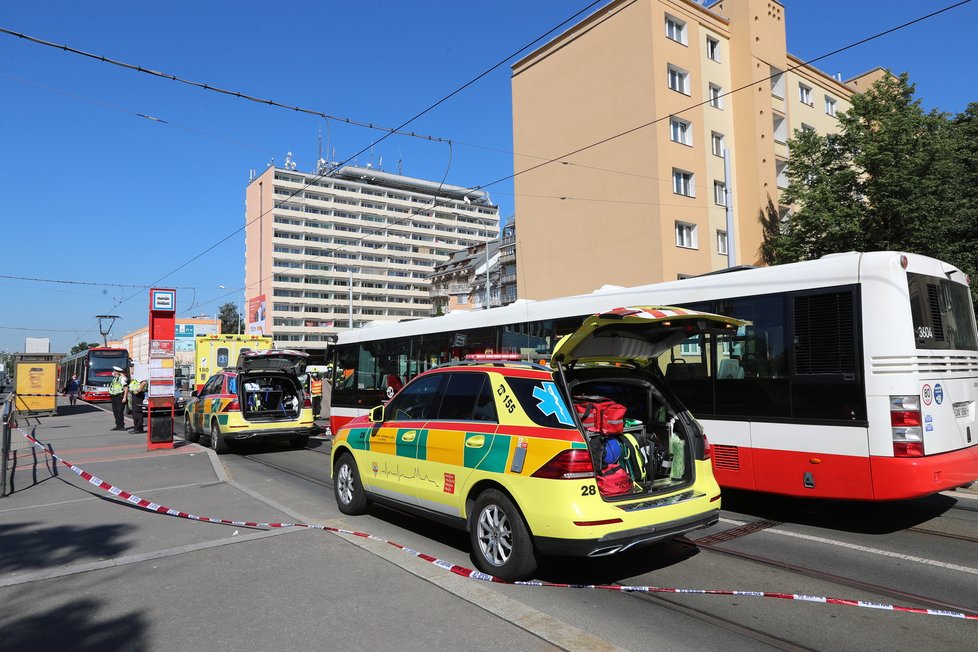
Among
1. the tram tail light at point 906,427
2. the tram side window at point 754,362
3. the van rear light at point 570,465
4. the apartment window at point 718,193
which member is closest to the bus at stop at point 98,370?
the apartment window at point 718,193

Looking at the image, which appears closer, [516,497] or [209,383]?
[516,497]

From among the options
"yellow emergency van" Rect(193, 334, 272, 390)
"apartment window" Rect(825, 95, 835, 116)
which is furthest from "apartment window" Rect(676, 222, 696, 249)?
"yellow emergency van" Rect(193, 334, 272, 390)

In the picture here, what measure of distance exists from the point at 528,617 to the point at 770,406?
4.31 metres

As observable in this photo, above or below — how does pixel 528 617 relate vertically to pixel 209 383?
below

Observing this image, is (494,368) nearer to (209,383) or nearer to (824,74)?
(209,383)

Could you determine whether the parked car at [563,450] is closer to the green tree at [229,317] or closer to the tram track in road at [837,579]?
the tram track in road at [837,579]

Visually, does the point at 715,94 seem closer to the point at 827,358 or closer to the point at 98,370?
the point at 827,358

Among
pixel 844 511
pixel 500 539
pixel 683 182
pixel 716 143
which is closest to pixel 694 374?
pixel 844 511

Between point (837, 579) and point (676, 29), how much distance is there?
2956 centimetres

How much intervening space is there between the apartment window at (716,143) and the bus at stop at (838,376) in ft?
81.6

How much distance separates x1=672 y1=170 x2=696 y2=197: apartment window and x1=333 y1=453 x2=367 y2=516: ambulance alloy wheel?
78.5ft

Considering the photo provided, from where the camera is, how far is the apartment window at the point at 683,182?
28380 mm

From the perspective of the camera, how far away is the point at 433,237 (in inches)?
4838

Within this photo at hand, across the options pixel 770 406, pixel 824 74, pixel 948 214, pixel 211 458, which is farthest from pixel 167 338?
pixel 824 74
